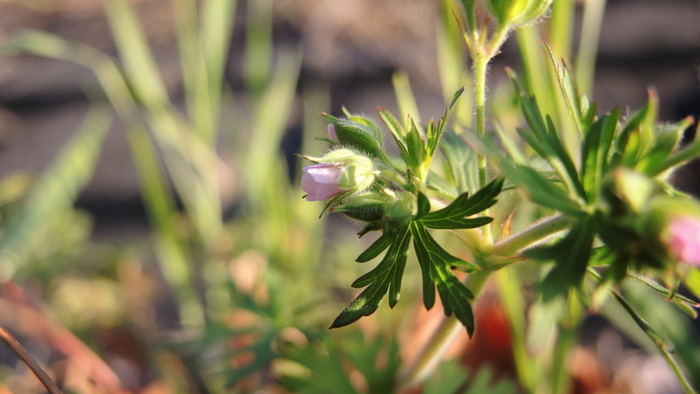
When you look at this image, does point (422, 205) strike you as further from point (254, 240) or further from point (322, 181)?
point (254, 240)

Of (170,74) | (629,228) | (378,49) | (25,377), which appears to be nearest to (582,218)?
(629,228)

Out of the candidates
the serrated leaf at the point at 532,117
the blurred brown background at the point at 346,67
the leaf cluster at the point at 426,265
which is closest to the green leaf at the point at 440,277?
the leaf cluster at the point at 426,265

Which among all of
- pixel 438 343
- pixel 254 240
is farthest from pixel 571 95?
pixel 254 240

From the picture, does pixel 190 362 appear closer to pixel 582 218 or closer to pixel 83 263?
pixel 83 263

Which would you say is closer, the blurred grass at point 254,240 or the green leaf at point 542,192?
the green leaf at point 542,192

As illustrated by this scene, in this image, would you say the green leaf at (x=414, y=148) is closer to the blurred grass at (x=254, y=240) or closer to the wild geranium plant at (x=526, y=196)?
the wild geranium plant at (x=526, y=196)

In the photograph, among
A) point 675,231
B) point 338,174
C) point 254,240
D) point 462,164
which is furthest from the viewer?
point 254,240

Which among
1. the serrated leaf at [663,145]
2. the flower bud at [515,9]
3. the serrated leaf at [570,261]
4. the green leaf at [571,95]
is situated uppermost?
the flower bud at [515,9]
